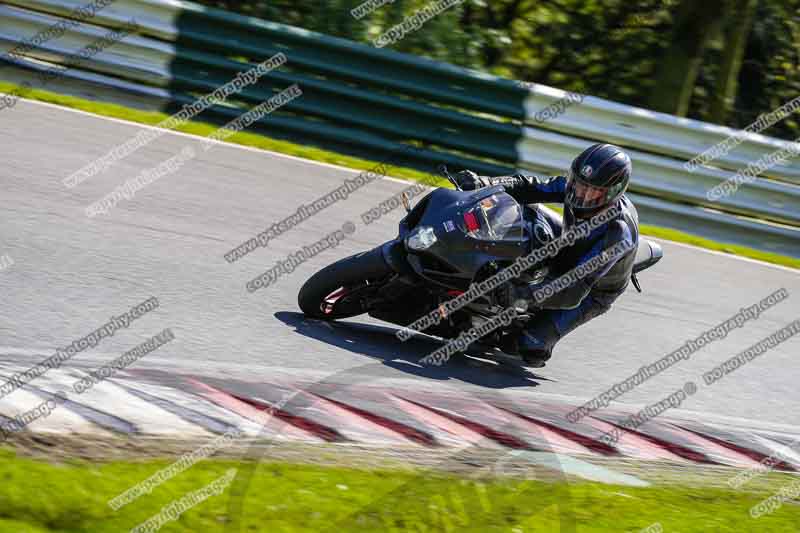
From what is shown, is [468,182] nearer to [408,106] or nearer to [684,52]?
[408,106]

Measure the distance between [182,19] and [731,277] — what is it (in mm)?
6214

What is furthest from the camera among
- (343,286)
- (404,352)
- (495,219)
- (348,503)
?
(404,352)

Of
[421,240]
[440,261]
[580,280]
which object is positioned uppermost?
[421,240]

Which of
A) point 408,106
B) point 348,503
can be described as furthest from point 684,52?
point 348,503

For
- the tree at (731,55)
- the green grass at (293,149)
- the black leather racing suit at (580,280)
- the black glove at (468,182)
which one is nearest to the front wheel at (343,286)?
the black glove at (468,182)

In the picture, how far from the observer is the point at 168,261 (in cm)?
723

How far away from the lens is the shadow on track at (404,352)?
651 centimetres

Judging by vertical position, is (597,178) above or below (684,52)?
above

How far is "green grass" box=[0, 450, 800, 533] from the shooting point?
12.6 ft

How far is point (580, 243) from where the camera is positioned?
654 centimetres

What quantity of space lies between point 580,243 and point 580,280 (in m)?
0.27

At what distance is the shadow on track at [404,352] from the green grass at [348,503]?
1492 mm

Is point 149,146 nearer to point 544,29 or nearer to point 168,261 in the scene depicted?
point 168,261

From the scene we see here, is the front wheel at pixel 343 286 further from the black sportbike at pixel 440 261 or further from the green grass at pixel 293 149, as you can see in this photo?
the green grass at pixel 293 149
